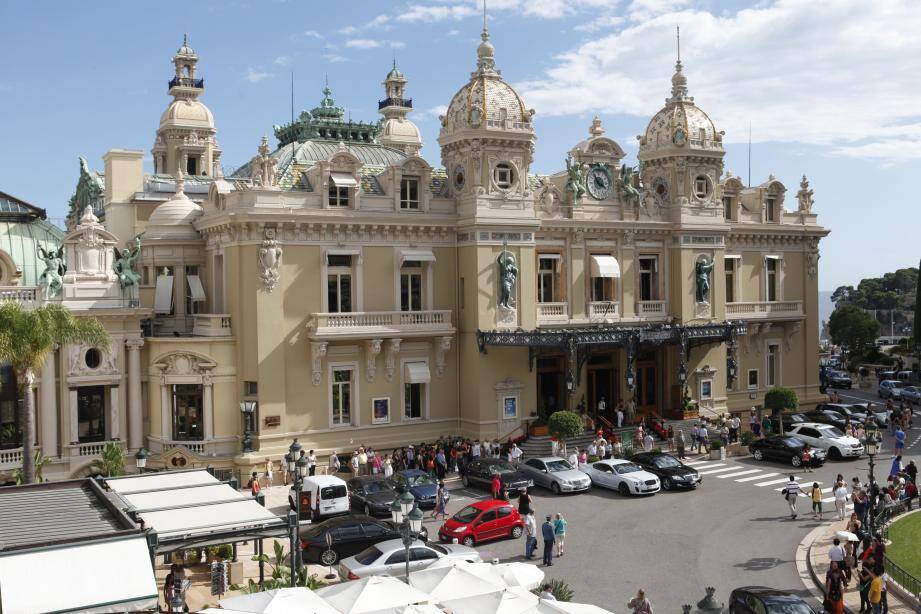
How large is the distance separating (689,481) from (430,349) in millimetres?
12986

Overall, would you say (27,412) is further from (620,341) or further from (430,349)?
(620,341)

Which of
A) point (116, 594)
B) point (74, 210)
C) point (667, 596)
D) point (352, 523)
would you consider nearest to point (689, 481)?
point (667, 596)

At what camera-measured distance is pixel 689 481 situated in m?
35.2

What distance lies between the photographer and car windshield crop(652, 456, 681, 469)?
36.2 m

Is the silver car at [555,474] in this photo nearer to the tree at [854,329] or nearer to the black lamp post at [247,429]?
the black lamp post at [247,429]

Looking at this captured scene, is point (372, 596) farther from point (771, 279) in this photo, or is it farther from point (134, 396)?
point (771, 279)

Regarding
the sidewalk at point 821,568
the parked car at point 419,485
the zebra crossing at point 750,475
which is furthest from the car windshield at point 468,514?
the zebra crossing at point 750,475

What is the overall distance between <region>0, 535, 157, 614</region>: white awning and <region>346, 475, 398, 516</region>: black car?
12.6 m

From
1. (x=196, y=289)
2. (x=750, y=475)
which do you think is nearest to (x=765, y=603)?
(x=750, y=475)

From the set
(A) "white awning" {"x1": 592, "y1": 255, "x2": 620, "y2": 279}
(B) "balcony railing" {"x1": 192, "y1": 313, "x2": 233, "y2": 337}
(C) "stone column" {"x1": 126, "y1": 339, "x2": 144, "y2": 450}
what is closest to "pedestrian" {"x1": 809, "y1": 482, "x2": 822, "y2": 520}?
(A) "white awning" {"x1": 592, "y1": 255, "x2": 620, "y2": 279}

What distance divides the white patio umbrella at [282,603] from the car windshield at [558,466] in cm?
1730

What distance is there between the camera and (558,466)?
35781 mm

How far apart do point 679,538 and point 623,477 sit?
5.81 m

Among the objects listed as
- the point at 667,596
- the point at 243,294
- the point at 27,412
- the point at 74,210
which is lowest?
the point at 667,596
